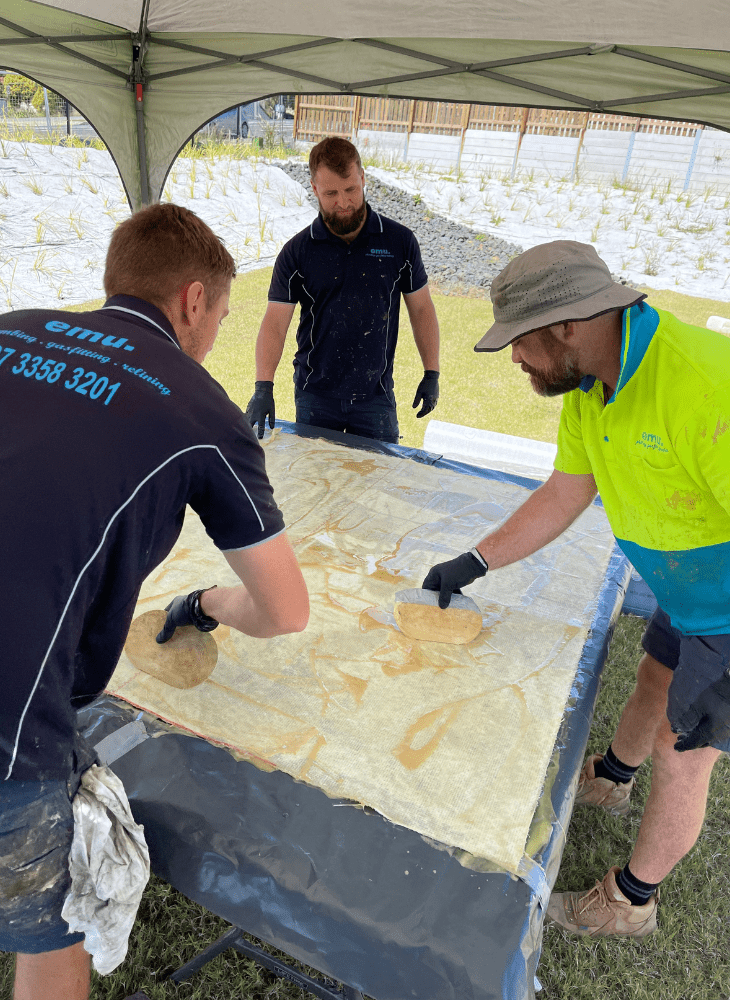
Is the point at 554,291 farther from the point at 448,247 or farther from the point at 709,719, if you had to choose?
the point at 448,247

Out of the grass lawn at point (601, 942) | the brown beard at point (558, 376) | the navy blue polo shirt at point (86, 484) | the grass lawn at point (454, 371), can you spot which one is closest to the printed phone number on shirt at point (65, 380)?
the navy blue polo shirt at point (86, 484)

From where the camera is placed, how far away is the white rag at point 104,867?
0.93 meters

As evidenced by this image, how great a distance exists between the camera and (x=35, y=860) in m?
0.91

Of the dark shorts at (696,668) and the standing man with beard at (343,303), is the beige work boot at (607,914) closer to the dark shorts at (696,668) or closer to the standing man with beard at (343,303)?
the dark shorts at (696,668)

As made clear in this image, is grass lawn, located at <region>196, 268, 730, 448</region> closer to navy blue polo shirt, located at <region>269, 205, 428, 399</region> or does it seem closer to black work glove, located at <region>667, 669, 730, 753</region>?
navy blue polo shirt, located at <region>269, 205, 428, 399</region>

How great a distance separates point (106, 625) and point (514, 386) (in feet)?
24.0

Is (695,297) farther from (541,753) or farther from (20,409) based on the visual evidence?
(20,409)

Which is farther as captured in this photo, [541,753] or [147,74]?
[147,74]

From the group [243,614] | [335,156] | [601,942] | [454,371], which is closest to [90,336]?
[243,614]

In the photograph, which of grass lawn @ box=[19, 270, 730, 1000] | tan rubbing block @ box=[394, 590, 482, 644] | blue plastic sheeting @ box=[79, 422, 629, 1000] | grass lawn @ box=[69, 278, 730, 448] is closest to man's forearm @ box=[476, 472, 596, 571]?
tan rubbing block @ box=[394, 590, 482, 644]

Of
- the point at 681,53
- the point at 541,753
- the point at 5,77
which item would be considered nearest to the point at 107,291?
the point at 541,753

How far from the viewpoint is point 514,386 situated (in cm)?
773

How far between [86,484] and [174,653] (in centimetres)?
69

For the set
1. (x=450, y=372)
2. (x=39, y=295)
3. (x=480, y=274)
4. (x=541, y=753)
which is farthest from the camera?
(x=480, y=274)
